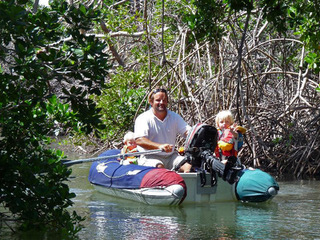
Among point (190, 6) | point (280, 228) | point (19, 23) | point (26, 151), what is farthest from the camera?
point (190, 6)

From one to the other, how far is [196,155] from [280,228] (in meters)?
1.65

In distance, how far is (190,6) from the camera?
11461 mm

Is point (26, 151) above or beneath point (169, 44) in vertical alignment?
beneath

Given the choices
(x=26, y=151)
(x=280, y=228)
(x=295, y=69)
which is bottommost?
(x=280, y=228)

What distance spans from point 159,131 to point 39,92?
3.37 m

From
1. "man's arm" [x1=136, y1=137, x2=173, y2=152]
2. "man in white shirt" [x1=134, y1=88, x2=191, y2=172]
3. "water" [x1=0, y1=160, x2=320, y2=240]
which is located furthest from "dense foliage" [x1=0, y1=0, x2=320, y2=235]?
"man's arm" [x1=136, y1=137, x2=173, y2=152]

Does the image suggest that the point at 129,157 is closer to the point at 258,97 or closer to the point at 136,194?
the point at 136,194

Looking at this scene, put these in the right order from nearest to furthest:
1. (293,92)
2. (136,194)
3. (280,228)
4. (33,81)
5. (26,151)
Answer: (33,81)
(26,151)
(280,228)
(136,194)
(293,92)

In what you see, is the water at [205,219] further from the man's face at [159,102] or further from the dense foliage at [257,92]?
the dense foliage at [257,92]

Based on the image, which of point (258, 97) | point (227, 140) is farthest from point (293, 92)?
point (227, 140)

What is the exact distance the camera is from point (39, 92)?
15.7ft

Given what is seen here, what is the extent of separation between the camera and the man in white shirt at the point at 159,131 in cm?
793

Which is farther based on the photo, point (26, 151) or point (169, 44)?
point (169, 44)

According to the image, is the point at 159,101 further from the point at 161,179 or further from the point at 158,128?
the point at 161,179
